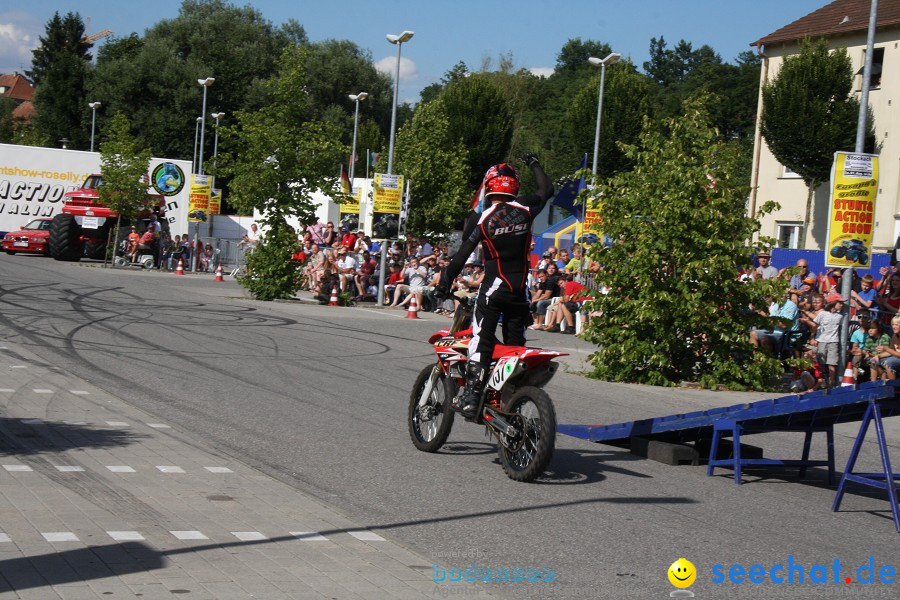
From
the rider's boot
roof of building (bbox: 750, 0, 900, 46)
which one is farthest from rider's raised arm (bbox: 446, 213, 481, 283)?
roof of building (bbox: 750, 0, 900, 46)

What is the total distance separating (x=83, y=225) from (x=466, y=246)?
112ft

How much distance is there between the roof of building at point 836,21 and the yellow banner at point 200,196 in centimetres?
2134

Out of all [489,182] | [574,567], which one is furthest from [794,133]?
[574,567]

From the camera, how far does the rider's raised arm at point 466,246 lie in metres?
→ 8.27

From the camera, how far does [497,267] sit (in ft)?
27.4

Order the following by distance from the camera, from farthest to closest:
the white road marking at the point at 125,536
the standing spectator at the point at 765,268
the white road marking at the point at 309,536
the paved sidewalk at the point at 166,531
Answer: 1. the standing spectator at the point at 765,268
2. the white road marking at the point at 309,536
3. the white road marking at the point at 125,536
4. the paved sidewalk at the point at 166,531

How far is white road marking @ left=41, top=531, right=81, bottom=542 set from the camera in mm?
5820

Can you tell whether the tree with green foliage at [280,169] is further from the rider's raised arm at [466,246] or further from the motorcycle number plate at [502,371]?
the motorcycle number plate at [502,371]

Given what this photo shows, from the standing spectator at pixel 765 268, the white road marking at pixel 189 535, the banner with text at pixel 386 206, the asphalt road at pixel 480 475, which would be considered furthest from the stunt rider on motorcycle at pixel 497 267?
the banner with text at pixel 386 206

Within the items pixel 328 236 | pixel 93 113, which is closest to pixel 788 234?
pixel 328 236

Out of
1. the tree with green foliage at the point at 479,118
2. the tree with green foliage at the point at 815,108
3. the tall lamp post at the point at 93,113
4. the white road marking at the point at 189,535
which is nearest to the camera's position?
the white road marking at the point at 189,535

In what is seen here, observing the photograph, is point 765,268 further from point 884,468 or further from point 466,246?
point 884,468

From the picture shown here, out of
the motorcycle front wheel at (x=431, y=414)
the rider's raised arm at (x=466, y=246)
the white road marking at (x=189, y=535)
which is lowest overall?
the white road marking at (x=189, y=535)

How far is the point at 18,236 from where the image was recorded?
136ft
